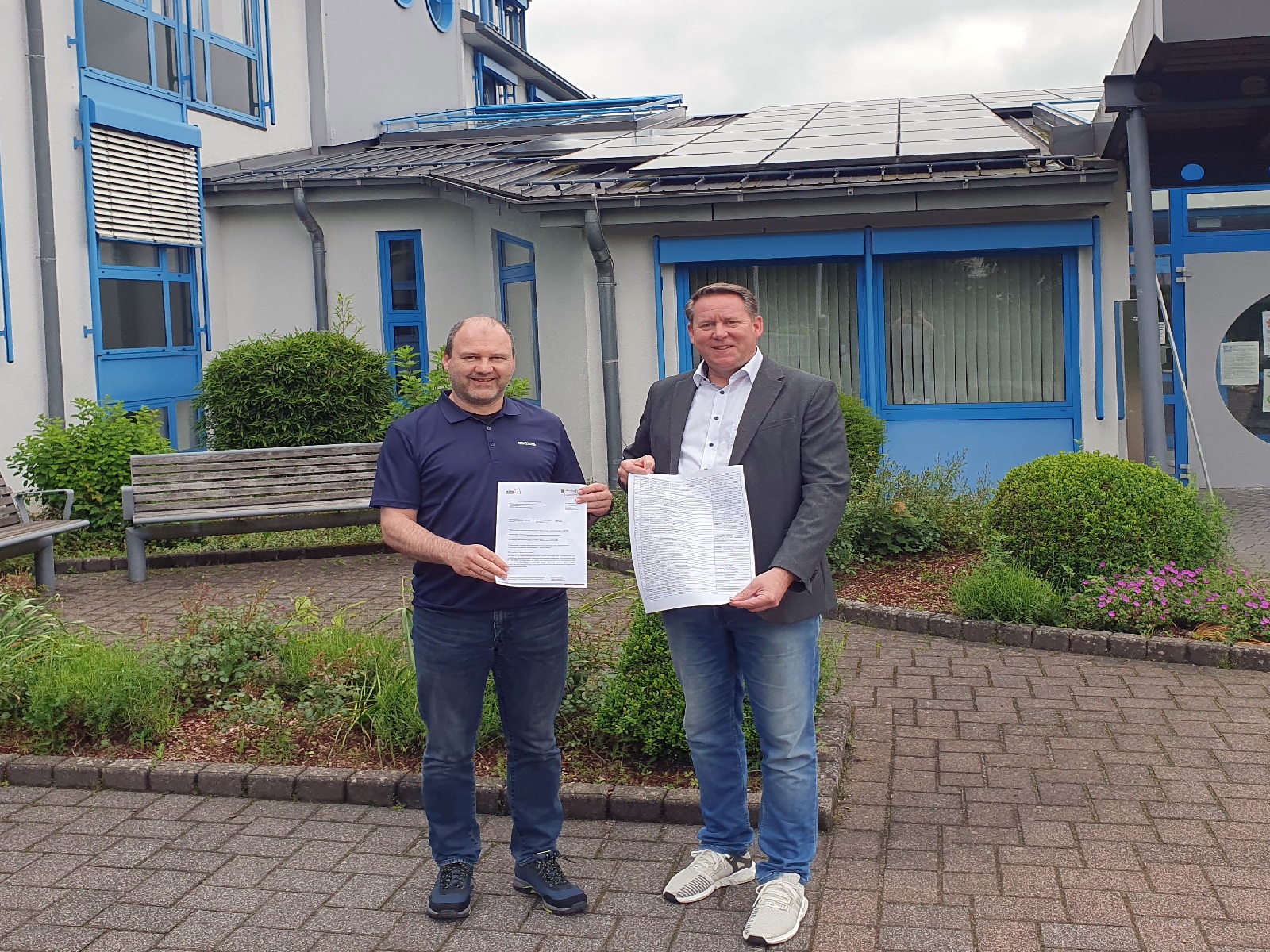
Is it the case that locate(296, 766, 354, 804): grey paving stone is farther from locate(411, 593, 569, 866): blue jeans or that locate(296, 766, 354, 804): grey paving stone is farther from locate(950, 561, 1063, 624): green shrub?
locate(950, 561, 1063, 624): green shrub

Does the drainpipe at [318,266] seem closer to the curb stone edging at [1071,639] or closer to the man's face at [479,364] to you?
the curb stone edging at [1071,639]

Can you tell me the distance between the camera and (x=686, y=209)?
11898 millimetres

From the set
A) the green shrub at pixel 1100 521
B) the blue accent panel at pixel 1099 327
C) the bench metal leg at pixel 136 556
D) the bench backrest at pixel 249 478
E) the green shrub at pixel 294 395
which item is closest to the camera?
the green shrub at pixel 1100 521

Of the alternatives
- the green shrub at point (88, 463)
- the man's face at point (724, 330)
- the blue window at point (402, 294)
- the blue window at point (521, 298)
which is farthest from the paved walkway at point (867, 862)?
the blue window at point (402, 294)

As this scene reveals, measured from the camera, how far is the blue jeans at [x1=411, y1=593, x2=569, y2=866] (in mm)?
4148

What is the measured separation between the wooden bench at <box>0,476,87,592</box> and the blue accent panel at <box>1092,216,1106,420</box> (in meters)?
8.36

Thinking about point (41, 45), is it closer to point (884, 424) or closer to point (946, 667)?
point (884, 424)

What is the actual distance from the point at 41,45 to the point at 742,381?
1042 centimetres

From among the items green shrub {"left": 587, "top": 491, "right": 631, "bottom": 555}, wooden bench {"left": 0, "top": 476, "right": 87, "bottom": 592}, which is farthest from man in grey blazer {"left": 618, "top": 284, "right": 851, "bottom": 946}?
wooden bench {"left": 0, "top": 476, "right": 87, "bottom": 592}

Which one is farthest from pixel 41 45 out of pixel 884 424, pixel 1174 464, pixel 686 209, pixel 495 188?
pixel 1174 464

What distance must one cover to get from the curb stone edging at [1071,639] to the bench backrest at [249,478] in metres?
4.30

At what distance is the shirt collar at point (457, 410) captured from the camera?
4156 mm

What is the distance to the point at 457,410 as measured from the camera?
4180mm

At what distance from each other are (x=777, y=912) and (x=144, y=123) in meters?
12.2
